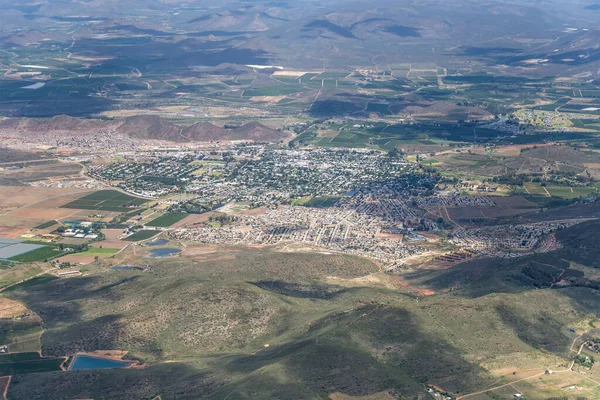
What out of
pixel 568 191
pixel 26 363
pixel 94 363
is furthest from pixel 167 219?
pixel 568 191

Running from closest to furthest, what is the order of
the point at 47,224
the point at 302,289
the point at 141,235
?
1. the point at 302,289
2. the point at 141,235
3. the point at 47,224

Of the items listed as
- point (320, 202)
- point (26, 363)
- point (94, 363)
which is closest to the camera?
point (26, 363)

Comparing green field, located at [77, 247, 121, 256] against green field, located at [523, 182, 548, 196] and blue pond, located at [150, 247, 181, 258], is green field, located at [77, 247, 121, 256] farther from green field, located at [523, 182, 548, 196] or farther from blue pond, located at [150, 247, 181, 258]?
green field, located at [523, 182, 548, 196]

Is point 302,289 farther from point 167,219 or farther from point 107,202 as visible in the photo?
point 107,202

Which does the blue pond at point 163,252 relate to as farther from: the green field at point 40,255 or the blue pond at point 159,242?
the green field at point 40,255

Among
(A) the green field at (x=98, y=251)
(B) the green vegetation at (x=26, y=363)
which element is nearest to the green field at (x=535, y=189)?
(A) the green field at (x=98, y=251)

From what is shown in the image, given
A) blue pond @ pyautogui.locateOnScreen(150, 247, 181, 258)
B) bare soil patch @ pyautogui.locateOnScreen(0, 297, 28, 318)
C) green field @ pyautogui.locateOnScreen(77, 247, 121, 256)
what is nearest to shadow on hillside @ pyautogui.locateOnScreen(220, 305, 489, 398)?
bare soil patch @ pyautogui.locateOnScreen(0, 297, 28, 318)
